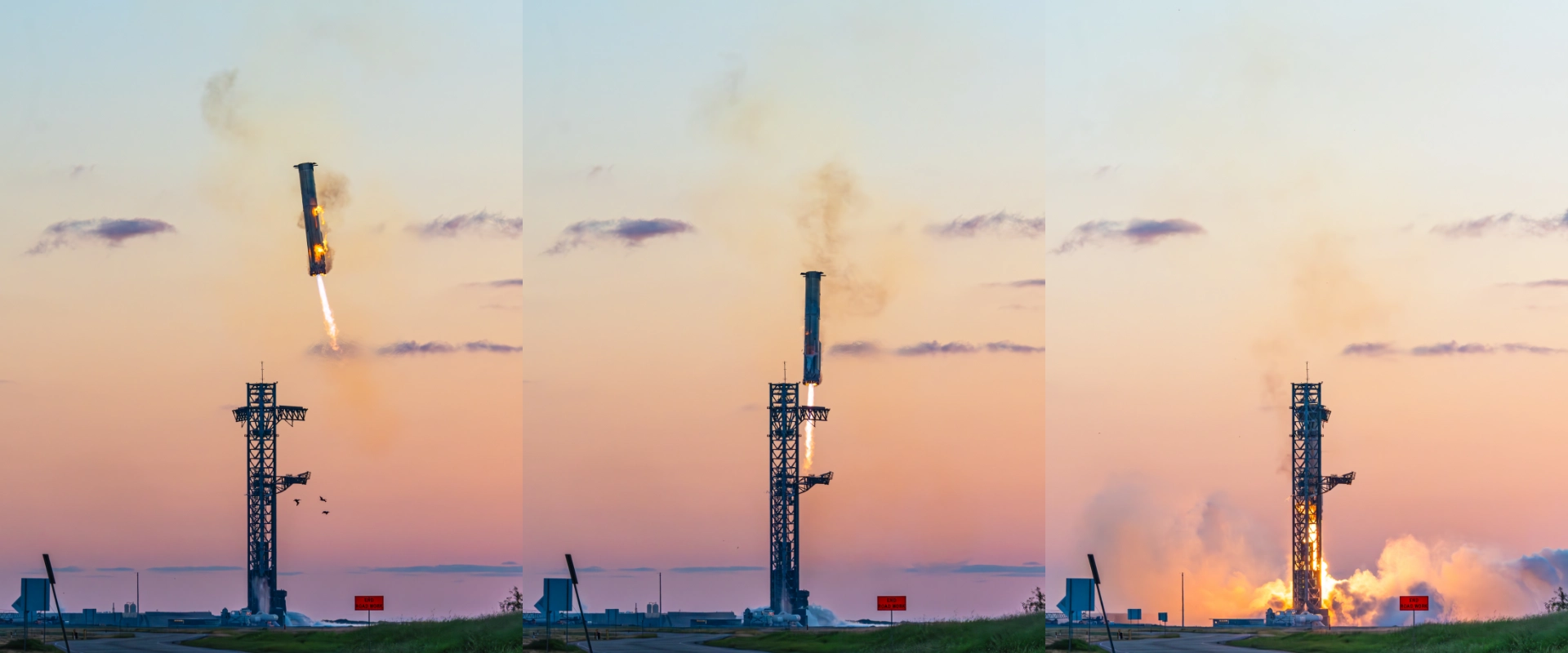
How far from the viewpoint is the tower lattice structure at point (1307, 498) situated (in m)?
188

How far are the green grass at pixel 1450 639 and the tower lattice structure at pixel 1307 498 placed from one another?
7280 cm

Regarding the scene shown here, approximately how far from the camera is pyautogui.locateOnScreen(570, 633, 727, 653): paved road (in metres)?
80.8

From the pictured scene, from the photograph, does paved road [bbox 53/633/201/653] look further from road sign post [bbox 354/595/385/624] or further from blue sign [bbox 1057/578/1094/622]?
blue sign [bbox 1057/578/1094/622]

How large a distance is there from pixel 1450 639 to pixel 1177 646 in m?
13.4

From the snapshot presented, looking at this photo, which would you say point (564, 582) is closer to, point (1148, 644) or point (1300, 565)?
point (1148, 644)

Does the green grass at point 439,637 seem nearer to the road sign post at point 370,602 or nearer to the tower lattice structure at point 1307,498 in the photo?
the road sign post at point 370,602

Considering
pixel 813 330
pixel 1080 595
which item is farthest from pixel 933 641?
pixel 813 330

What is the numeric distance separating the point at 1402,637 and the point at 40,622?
102 metres

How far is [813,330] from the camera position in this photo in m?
166

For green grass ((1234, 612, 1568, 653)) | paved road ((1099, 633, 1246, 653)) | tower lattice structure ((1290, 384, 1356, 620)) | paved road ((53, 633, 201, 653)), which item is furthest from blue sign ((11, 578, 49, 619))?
tower lattice structure ((1290, 384, 1356, 620))

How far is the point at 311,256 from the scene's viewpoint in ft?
349

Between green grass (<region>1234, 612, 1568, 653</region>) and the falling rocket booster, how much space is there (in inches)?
2111

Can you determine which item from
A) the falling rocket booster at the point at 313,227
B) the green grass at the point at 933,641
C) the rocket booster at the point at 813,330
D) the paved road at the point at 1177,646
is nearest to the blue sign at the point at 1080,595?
the green grass at the point at 933,641

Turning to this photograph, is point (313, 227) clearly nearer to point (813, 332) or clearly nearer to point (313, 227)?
point (313, 227)
